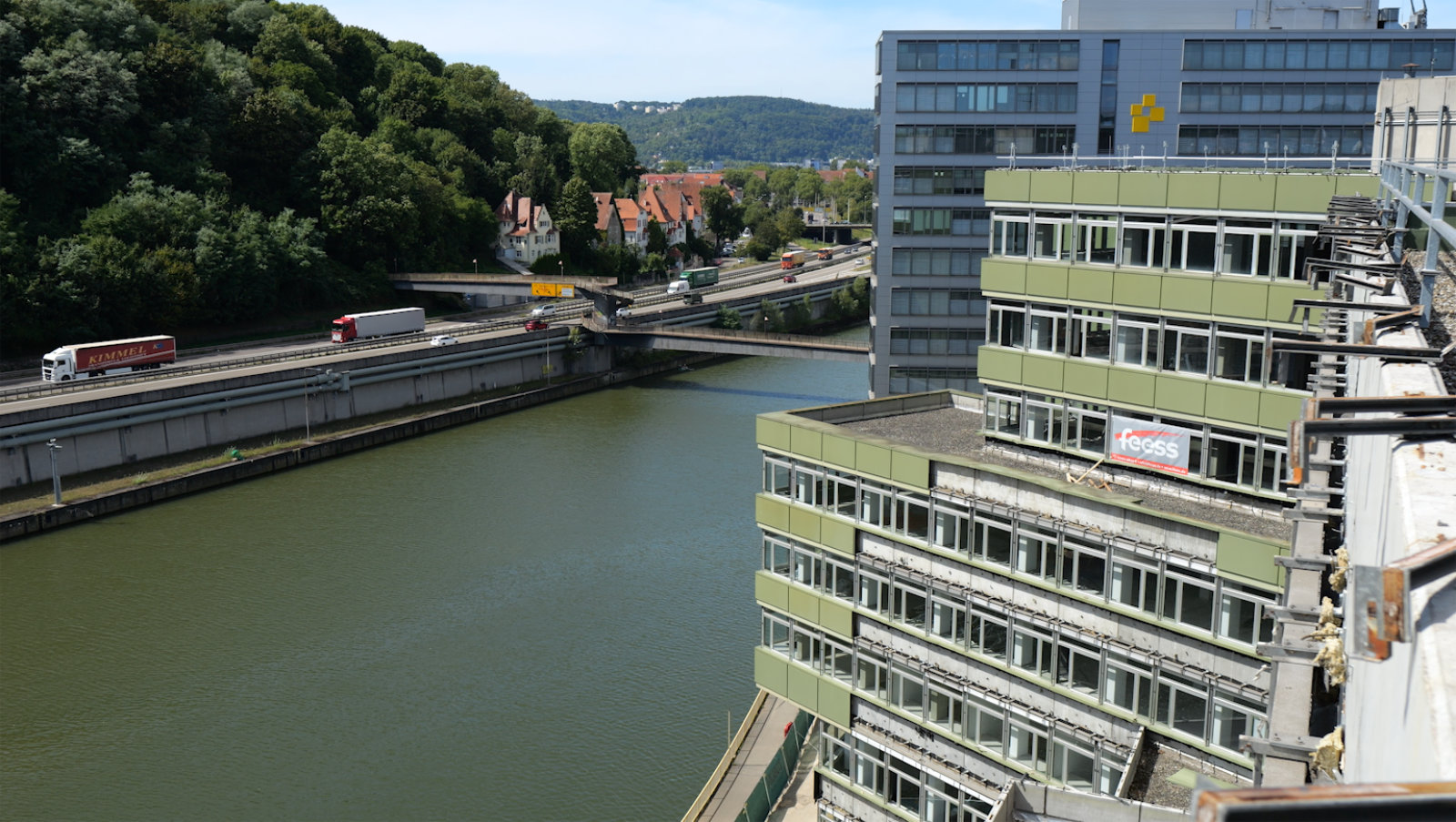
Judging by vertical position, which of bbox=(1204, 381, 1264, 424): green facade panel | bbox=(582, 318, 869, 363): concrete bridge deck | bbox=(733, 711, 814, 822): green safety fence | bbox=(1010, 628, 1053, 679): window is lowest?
bbox=(733, 711, 814, 822): green safety fence

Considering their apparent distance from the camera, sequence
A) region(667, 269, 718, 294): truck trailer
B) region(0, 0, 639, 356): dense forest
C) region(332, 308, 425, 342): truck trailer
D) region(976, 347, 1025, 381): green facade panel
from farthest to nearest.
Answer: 1. region(667, 269, 718, 294): truck trailer
2. region(332, 308, 425, 342): truck trailer
3. region(0, 0, 639, 356): dense forest
4. region(976, 347, 1025, 381): green facade panel

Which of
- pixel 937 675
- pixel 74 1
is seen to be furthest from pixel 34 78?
pixel 937 675

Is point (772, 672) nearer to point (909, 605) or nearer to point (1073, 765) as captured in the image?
point (909, 605)

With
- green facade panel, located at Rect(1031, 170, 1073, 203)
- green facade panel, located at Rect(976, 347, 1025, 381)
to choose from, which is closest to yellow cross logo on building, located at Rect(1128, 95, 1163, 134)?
green facade panel, located at Rect(1031, 170, 1073, 203)

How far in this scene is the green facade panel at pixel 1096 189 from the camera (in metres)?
13.9

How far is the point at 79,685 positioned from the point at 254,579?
18.5 feet

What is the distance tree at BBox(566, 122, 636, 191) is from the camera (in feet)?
A: 296

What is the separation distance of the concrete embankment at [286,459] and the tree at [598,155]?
38.1 metres

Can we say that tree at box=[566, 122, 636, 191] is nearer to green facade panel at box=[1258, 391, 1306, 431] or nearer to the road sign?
the road sign

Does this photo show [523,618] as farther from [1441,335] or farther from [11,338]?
[11,338]

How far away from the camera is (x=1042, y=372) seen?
14883 millimetres

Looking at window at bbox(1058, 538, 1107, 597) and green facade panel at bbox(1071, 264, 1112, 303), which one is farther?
green facade panel at bbox(1071, 264, 1112, 303)

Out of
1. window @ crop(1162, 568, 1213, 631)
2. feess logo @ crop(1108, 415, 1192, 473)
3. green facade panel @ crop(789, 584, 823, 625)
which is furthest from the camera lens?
green facade panel @ crop(789, 584, 823, 625)

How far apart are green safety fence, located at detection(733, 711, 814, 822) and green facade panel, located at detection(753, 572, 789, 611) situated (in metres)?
2.52
